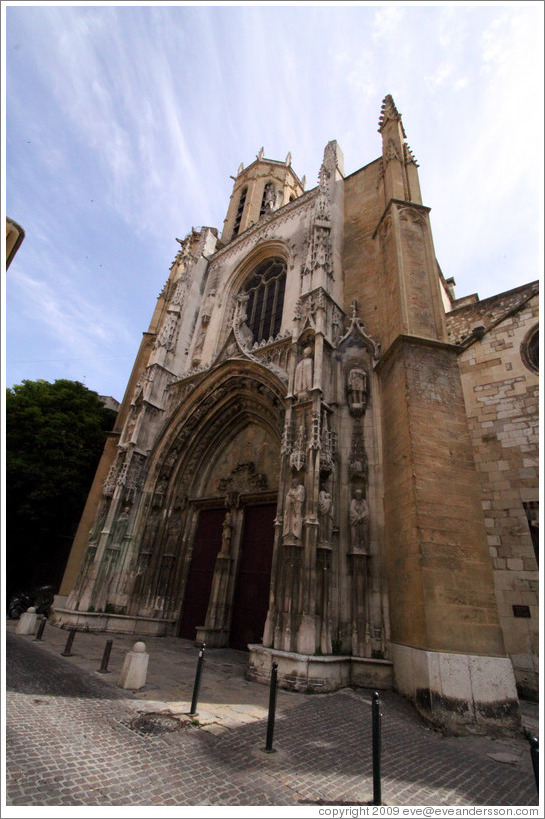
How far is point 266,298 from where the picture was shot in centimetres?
1491

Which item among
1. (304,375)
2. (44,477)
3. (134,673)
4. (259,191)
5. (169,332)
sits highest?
(259,191)

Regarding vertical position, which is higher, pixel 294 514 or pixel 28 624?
pixel 294 514

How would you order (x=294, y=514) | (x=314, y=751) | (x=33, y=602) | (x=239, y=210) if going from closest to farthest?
1. (x=314, y=751)
2. (x=294, y=514)
3. (x=33, y=602)
4. (x=239, y=210)

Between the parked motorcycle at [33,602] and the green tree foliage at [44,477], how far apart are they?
72.1 inches

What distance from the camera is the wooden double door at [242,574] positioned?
31.5 ft

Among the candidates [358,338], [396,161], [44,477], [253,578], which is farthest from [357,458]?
[44,477]

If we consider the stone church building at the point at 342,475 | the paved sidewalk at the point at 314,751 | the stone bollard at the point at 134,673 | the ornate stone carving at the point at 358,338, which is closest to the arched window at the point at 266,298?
the stone church building at the point at 342,475

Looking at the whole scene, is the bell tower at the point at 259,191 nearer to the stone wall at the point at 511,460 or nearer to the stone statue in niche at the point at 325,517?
the stone wall at the point at 511,460

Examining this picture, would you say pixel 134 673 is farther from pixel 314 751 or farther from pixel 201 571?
pixel 201 571

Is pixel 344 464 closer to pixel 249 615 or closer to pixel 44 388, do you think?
pixel 249 615

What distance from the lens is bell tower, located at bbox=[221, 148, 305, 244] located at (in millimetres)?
23266

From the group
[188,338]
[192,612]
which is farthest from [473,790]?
[188,338]

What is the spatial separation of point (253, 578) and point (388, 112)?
54.1 ft

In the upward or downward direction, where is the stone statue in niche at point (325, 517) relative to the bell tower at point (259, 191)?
downward
